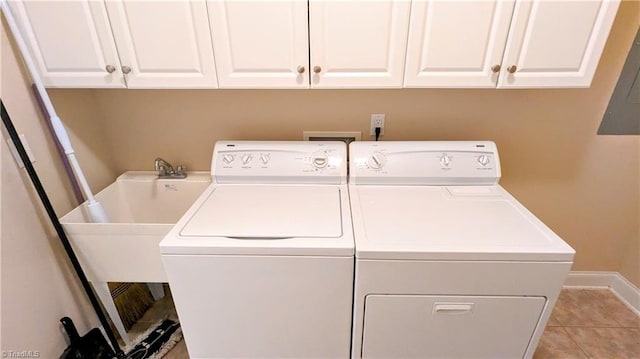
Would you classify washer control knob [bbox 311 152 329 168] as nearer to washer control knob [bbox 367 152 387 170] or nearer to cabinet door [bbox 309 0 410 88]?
washer control knob [bbox 367 152 387 170]

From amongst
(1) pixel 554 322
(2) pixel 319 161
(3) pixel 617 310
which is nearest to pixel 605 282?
(3) pixel 617 310

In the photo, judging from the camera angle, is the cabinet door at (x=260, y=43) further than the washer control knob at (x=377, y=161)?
No

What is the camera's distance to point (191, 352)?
1.26 meters

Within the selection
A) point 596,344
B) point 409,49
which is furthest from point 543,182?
point 409,49

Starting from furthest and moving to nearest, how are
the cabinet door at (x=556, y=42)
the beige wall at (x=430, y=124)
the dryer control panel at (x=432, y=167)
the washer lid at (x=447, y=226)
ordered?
the beige wall at (x=430, y=124)
the dryer control panel at (x=432, y=167)
the cabinet door at (x=556, y=42)
the washer lid at (x=447, y=226)

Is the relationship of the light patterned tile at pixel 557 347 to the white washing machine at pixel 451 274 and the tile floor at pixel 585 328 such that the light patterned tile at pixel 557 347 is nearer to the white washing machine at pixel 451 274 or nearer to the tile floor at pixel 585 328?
the tile floor at pixel 585 328

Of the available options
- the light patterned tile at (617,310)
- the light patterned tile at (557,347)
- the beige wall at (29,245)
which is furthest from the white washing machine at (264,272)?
the light patterned tile at (617,310)

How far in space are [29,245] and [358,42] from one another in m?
1.58

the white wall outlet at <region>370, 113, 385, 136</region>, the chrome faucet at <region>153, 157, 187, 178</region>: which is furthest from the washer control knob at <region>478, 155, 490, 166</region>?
the chrome faucet at <region>153, 157, 187, 178</region>

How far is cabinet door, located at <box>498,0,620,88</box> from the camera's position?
3.69 feet

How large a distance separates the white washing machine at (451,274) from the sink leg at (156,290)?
4.30ft

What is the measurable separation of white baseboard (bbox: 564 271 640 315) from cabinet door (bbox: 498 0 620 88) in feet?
4.72

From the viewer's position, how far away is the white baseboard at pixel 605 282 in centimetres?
192

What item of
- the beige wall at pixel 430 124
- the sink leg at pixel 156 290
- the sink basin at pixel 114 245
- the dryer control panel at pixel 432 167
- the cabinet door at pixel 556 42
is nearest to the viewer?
the cabinet door at pixel 556 42
